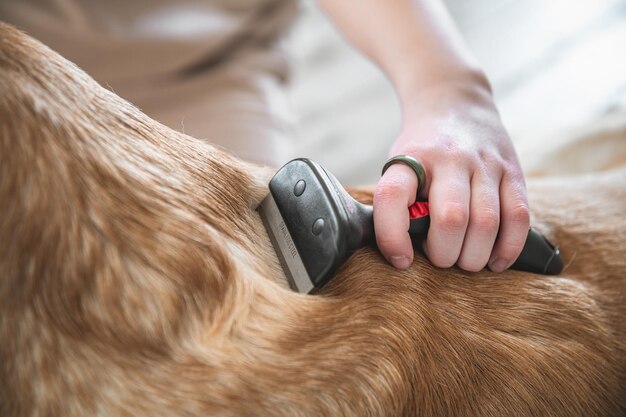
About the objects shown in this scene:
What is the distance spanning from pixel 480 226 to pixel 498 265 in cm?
7

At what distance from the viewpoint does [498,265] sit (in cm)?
75

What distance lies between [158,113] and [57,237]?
95 cm

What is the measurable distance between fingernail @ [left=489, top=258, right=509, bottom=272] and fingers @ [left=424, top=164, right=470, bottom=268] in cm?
7

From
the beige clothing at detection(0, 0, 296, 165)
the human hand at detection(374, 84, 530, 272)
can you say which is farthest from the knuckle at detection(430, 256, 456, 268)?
the beige clothing at detection(0, 0, 296, 165)

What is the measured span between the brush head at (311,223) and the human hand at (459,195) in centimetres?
4

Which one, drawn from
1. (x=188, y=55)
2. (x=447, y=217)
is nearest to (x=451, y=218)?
(x=447, y=217)

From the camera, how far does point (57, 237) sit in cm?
52

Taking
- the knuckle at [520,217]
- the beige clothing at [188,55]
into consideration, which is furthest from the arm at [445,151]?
the beige clothing at [188,55]

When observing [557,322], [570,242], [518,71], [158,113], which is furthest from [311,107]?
[557,322]

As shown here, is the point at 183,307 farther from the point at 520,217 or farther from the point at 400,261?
the point at 520,217

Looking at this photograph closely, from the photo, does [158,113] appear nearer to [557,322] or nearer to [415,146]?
[415,146]

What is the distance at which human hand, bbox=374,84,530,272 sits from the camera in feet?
2.22

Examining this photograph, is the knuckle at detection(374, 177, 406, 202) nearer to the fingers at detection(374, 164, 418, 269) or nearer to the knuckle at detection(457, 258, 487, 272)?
the fingers at detection(374, 164, 418, 269)

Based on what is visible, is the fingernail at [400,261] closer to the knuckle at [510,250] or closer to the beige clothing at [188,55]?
the knuckle at [510,250]
